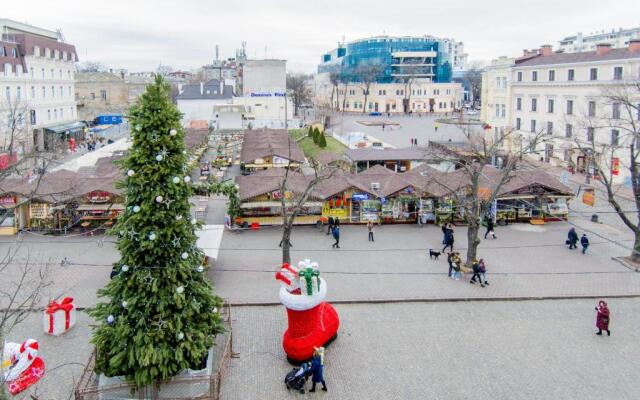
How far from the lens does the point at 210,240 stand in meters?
19.7

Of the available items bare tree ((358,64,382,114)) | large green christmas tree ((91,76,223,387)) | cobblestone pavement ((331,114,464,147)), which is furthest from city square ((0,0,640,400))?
bare tree ((358,64,382,114))

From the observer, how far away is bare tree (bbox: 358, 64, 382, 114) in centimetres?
9962

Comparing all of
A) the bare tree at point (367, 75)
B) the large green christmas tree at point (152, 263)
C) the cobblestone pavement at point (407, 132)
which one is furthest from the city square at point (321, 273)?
the bare tree at point (367, 75)

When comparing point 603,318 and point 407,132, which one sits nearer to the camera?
point 603,318

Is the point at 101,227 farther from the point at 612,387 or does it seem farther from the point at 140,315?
the point at 612,387

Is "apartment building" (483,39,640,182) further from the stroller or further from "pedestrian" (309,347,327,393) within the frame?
the stroller

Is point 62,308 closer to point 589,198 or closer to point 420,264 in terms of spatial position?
point 420,264

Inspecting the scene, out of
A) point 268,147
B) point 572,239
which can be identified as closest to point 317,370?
point 572,239

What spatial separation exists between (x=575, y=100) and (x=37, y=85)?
44632 mm

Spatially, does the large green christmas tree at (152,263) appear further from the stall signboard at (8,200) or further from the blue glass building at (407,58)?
the blue glass building at (407,58)

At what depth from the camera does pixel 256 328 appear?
15.2m

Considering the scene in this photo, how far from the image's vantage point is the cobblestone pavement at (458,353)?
476 inches

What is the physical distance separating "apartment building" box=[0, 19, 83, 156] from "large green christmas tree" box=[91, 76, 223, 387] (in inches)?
1319

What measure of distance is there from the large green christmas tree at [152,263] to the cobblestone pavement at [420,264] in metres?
5.64
